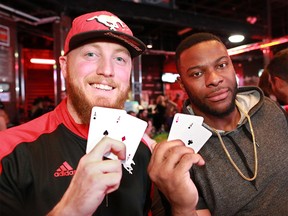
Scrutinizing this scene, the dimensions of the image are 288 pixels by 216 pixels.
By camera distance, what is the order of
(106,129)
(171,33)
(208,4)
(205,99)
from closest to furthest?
1. (106,129)
2. (205,99)
3. (208,4)
4. (171,33)

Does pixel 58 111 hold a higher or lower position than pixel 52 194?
higher

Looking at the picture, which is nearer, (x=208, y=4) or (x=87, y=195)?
(x=87, y=195)

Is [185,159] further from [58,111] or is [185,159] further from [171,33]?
[171,33]

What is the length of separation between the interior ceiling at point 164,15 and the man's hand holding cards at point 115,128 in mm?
4840

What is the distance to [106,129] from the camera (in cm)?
116

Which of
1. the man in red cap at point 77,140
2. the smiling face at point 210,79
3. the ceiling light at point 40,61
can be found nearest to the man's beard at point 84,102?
the man in red cap at point 77,140

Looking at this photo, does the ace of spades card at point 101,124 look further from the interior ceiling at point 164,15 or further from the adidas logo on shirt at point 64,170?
the interior ceiling at point 164,15

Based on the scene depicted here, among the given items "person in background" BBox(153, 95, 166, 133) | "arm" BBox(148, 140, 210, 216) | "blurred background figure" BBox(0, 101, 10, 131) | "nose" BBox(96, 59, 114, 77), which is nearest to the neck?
"arm" BBox(148, 140, 210, 216)

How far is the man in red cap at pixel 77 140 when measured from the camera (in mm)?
1147

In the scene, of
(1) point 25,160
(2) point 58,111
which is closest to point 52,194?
(1) point 25,160

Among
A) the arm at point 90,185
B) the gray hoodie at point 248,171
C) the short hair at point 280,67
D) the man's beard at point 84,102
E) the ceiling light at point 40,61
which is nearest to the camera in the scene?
the arm at point 90,185

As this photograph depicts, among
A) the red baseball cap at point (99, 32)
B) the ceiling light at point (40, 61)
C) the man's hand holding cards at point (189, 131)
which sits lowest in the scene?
the man's hand holding cards at point (189, 131)

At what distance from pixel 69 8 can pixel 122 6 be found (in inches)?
50.0

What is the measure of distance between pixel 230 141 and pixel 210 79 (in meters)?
0.39
